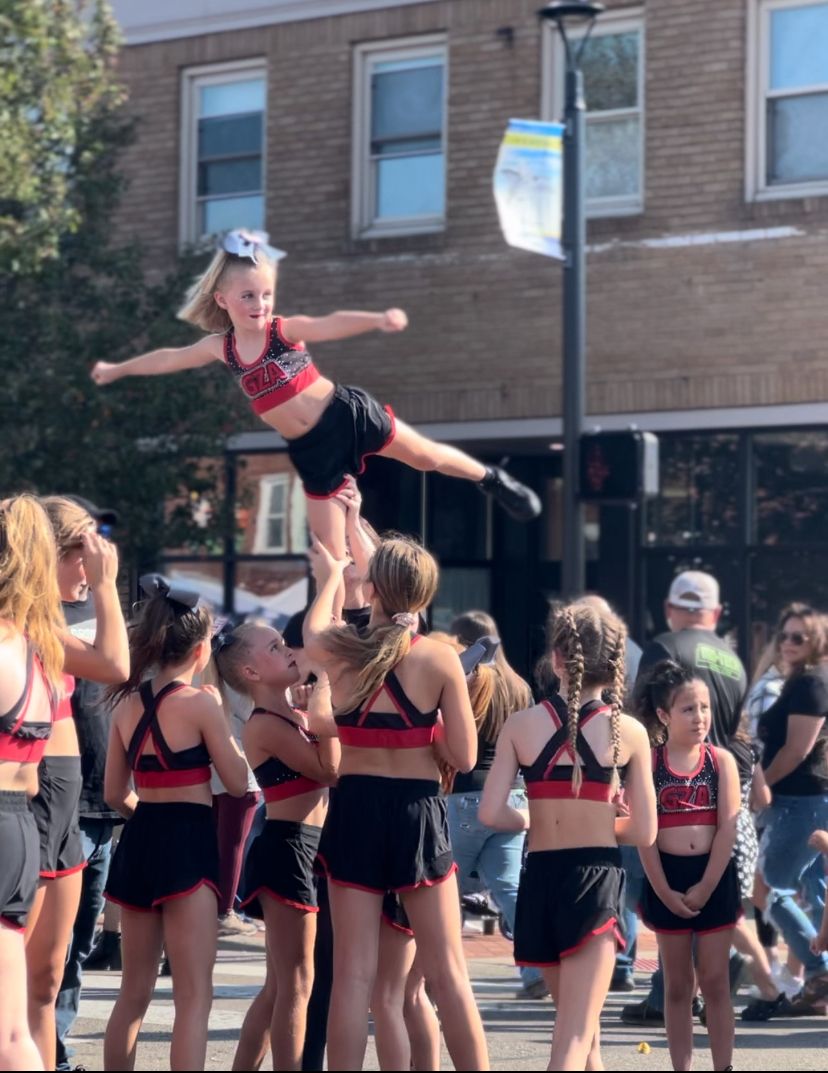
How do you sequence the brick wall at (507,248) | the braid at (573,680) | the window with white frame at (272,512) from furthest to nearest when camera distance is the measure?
the window with white frame at (272,512) < the brick wall at (507,248) < the braid at (573,680)

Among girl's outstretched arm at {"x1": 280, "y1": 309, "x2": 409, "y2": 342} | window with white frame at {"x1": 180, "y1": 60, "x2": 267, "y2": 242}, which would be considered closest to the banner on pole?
window with white frame at {"x1": 180, "y1": 60, "x2": 267, "y2": 242}

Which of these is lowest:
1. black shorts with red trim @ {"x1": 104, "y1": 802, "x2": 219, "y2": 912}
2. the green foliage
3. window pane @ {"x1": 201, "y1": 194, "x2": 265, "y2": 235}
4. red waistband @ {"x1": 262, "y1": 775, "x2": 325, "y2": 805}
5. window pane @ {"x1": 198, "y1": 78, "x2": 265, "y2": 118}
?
black shorts with red trim @ {"x1": 104, "y1": 802, "x2": 219, "y2": 912}

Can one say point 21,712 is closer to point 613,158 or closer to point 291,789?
point 291,789

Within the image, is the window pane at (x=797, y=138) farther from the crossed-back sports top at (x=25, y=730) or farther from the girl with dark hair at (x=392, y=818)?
the crossed-back sports top at (x=25, y=730)

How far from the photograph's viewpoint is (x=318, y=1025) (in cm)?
681

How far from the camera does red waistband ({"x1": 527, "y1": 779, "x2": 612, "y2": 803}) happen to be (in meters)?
5.94

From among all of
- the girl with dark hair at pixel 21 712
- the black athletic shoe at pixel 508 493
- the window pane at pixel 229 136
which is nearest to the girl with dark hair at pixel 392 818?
the girl with dark hair at pixel 21 712

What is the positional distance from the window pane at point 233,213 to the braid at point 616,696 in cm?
1243

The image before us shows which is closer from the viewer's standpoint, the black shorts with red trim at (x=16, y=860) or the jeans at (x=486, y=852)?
the black shorts with red trim at (x=16, y=860)

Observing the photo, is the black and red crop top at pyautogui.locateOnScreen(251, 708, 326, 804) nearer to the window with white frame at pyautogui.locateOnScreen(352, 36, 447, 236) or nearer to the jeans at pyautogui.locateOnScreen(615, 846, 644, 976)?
the jeans at pyautogui.locateOnScreen(615, 846, 644, 976)

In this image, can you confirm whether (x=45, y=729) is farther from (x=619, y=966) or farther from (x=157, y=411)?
(x=157, y=411)

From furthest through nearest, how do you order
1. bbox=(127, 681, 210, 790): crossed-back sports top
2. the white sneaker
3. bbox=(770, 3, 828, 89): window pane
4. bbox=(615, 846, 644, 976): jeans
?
1. bbox=(770, 3, 828, 89): window pane
2. the white sneaker
3. bbox=(615, 846, 644, 976): jeans
4. bbox=(127, 681, 210, 790): crossed-back sports top

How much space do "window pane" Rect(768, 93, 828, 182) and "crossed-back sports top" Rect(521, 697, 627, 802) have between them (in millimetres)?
10545

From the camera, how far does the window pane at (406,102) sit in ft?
56.3
